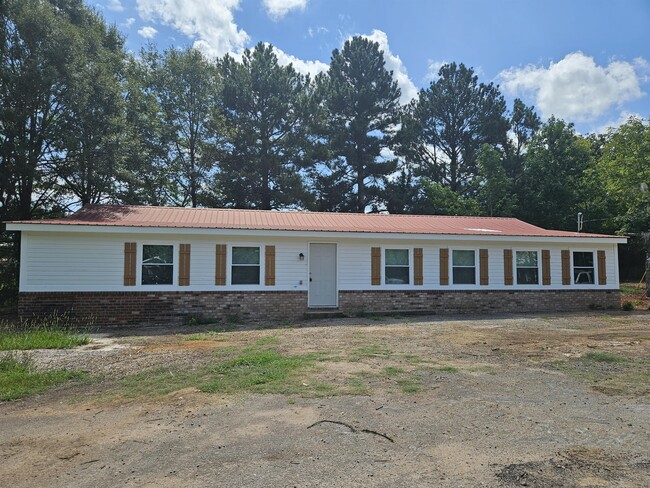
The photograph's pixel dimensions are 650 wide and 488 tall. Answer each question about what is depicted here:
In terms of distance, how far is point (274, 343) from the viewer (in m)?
8.53

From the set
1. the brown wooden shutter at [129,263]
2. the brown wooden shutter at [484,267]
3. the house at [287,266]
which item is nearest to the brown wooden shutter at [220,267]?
the house at [287,266]

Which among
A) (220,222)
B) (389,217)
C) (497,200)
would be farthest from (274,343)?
(497,200)

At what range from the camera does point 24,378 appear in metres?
5.65

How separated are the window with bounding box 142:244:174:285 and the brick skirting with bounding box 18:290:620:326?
1.28 feet

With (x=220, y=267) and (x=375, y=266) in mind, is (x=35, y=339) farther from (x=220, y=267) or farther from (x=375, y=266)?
(x=375, y=266)

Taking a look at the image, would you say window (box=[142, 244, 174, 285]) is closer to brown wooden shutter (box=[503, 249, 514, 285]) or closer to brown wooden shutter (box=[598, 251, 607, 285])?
brown wooden shutter (box=[503, 249, 514, 285])

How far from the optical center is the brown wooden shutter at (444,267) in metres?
13.8

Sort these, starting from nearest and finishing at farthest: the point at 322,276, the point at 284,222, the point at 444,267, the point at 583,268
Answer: the point at 322,276
the point at 444,267
the point at 284,222
the point at 583,268

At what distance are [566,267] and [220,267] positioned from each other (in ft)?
37.9

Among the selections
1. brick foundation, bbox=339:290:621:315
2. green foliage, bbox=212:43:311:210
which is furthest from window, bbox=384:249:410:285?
green foliage, bbox=212:43:311:210

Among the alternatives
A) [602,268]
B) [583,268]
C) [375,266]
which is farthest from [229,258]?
[602,268]

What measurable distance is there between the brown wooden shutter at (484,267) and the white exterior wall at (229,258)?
0.13 meters

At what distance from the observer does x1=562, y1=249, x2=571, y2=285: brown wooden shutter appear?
14.6 metres

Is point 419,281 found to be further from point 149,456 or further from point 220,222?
point 149,456
